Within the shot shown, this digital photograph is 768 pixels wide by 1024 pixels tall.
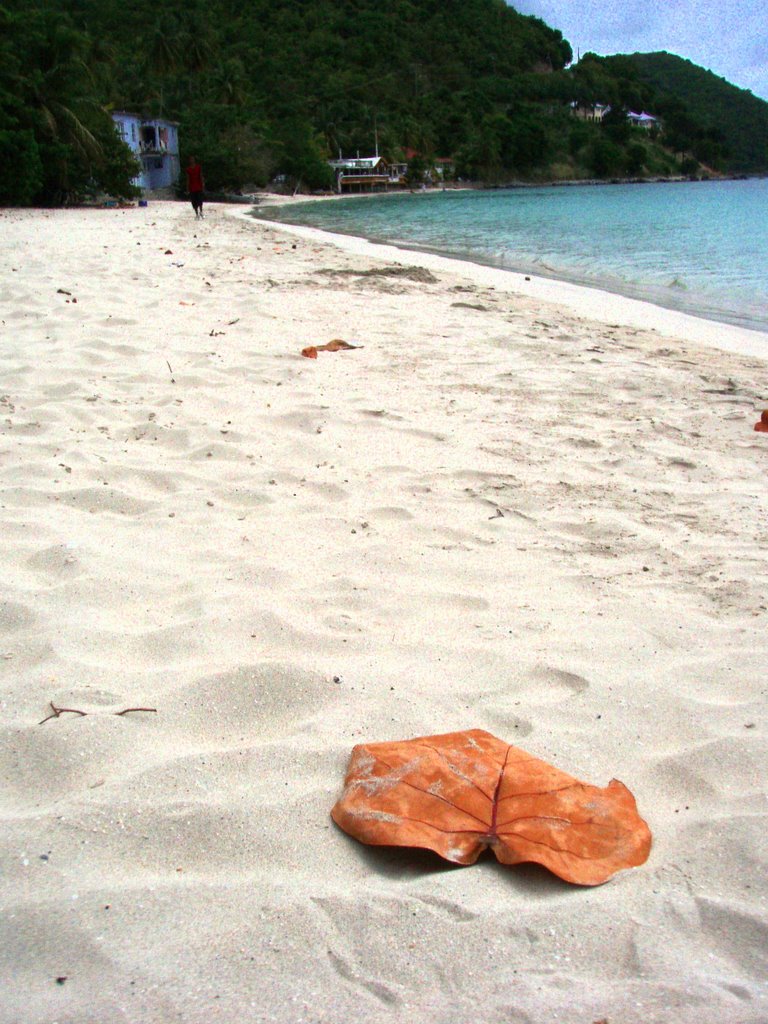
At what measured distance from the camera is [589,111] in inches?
4820

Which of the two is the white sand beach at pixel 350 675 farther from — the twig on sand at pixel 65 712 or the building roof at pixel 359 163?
the building roof at pixel 359 163

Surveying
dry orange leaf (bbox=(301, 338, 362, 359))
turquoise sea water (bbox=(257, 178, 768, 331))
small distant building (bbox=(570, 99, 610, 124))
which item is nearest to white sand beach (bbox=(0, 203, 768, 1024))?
dry orange leaf (bbox=(301, 338, 362, 359))

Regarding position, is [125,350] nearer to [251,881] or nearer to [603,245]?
[251,881]

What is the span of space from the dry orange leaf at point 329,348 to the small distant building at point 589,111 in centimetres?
12938

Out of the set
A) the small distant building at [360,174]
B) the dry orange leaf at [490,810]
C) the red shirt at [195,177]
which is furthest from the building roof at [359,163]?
the dry orange leaf at [490,810]

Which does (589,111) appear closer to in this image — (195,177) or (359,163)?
(359,163)

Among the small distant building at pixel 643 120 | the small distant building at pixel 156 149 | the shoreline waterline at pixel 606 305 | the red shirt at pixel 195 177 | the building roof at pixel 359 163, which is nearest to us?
the shoreline waterline at pixel 606 305

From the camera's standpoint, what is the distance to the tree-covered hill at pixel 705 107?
413ft

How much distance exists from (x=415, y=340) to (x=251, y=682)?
401cm

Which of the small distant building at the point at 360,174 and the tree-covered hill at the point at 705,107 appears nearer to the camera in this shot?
the small distant building at the point at 360,174

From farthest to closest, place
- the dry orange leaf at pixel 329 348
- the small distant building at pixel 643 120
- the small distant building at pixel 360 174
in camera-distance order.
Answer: the small distant building at pixel 643 120
the small distant building at pixel 360 174
the dry orange leaf at pixel 329 348

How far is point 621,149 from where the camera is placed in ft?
341

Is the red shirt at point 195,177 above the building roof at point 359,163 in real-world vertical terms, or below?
below

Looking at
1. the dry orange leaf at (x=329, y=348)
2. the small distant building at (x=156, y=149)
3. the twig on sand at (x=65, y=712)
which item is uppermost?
the small distant building at (x=156, y=149)
